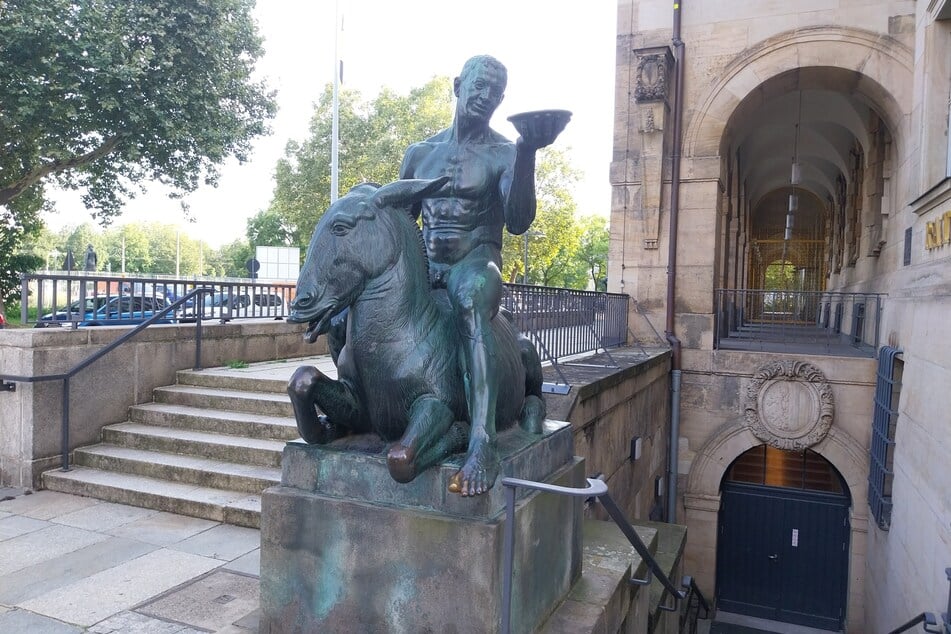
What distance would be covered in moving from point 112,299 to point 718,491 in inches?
443

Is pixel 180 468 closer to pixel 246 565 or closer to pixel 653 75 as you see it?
pixel 246 565

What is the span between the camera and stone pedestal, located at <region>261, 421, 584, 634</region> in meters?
2.57

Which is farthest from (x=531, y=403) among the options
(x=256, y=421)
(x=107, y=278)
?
(x=107, y=278)

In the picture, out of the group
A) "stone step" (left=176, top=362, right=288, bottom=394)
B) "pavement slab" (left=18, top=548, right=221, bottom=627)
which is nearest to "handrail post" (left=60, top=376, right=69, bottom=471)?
"stone step" (left=176, top=362, right=288, bottom=394)

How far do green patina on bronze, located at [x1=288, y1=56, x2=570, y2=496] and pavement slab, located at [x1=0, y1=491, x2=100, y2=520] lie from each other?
3999 millimetres

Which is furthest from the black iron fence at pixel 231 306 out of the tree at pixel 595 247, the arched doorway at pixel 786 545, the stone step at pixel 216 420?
the tree at pixel 595 247

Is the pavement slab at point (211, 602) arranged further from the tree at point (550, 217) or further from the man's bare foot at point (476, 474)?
the tree at point (550, 217)

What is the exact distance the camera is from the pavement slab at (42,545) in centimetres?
450

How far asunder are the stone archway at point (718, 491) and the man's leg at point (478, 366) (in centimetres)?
1156

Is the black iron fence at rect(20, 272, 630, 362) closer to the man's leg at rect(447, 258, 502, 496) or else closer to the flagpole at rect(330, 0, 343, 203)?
the man's leg at rect(447, 258, 502, 496)

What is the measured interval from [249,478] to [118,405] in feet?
7.63

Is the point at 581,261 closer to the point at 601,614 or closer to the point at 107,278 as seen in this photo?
the point at 107,278

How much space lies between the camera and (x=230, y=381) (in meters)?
7.62

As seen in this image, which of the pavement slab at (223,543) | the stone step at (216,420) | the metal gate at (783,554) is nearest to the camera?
the pavement slab at (223,543)
